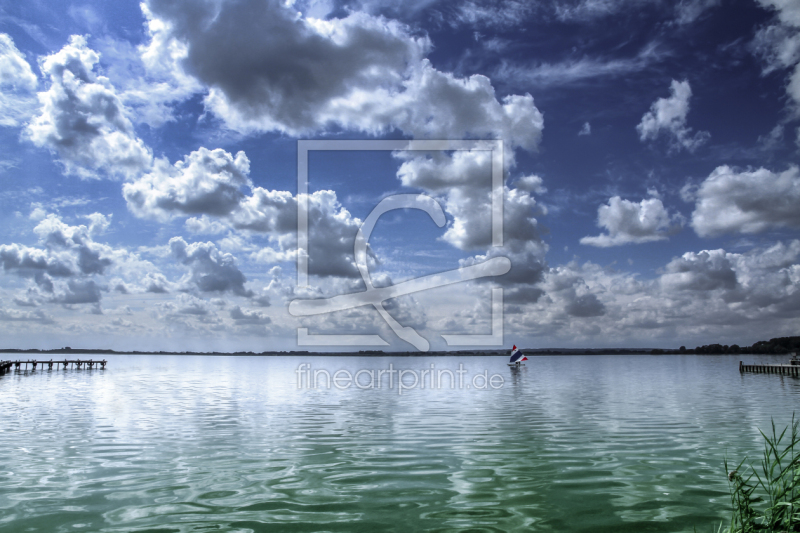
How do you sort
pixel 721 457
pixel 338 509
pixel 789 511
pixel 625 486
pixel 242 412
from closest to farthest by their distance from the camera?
pixel 789 511, pixel 338 509, pixel 625 486, pixel 721 457, pixel 242 412

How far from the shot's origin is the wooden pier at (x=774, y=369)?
84.7 metres

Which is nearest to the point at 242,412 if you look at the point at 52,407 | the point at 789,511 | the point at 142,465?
the point at 52,407

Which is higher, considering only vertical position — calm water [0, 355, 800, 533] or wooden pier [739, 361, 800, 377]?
calm water [0, 355, 800, 533]

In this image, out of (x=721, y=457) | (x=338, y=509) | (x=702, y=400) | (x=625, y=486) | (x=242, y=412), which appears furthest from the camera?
(x=702, y=400)

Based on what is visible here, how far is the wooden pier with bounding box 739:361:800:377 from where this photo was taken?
3336 inches

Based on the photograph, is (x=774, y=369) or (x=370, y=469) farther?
(x=774, y=369)

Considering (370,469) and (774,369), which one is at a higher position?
(370,469)

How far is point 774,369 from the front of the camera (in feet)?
322

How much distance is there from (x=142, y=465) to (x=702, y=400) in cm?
4263

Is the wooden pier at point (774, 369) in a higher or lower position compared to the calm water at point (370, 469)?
lower

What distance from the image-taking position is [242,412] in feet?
117

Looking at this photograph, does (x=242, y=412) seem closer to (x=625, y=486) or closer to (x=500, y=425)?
(x=500, y=425)

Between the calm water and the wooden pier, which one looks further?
the wooden pier

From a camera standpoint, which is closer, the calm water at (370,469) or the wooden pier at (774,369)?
the calm water at (370,469)
